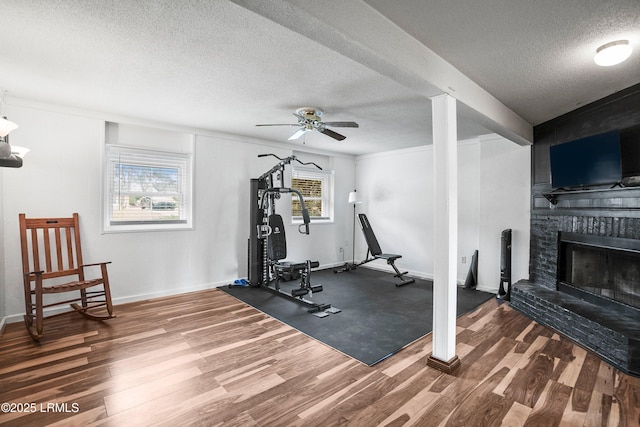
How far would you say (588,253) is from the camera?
129 inches

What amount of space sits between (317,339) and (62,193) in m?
3.32

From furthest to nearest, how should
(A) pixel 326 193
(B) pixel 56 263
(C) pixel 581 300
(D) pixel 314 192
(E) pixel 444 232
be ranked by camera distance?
(A) pixel 326 193, (D) pixel 314 192, (B) pixel 56 263, (C) pixel 581 300, (E) pixel 444 232

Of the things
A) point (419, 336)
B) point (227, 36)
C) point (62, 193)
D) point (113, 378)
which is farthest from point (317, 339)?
point (62, 193)

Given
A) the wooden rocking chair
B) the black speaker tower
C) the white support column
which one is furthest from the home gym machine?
the black speaker tower

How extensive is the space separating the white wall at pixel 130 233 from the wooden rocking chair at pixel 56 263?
0.16 m

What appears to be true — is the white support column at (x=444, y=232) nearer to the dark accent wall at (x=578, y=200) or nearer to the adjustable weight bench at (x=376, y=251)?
the dark accent wall at (x=578, y=200)

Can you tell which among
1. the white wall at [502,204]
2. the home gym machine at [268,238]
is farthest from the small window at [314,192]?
the white wall at [502,204]

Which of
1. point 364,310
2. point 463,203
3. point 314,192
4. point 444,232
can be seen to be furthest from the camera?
point 314,192

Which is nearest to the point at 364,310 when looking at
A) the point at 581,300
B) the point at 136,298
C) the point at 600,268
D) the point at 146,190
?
the point at 581,300

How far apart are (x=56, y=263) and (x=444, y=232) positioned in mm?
4129

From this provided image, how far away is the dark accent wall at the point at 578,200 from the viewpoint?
268 centimetres

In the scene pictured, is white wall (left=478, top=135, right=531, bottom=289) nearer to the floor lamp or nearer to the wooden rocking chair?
the floor lamp

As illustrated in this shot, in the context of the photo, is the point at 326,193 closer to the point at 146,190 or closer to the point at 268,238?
the point at 268,238

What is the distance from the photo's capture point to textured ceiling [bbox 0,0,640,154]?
1642 millimetres
